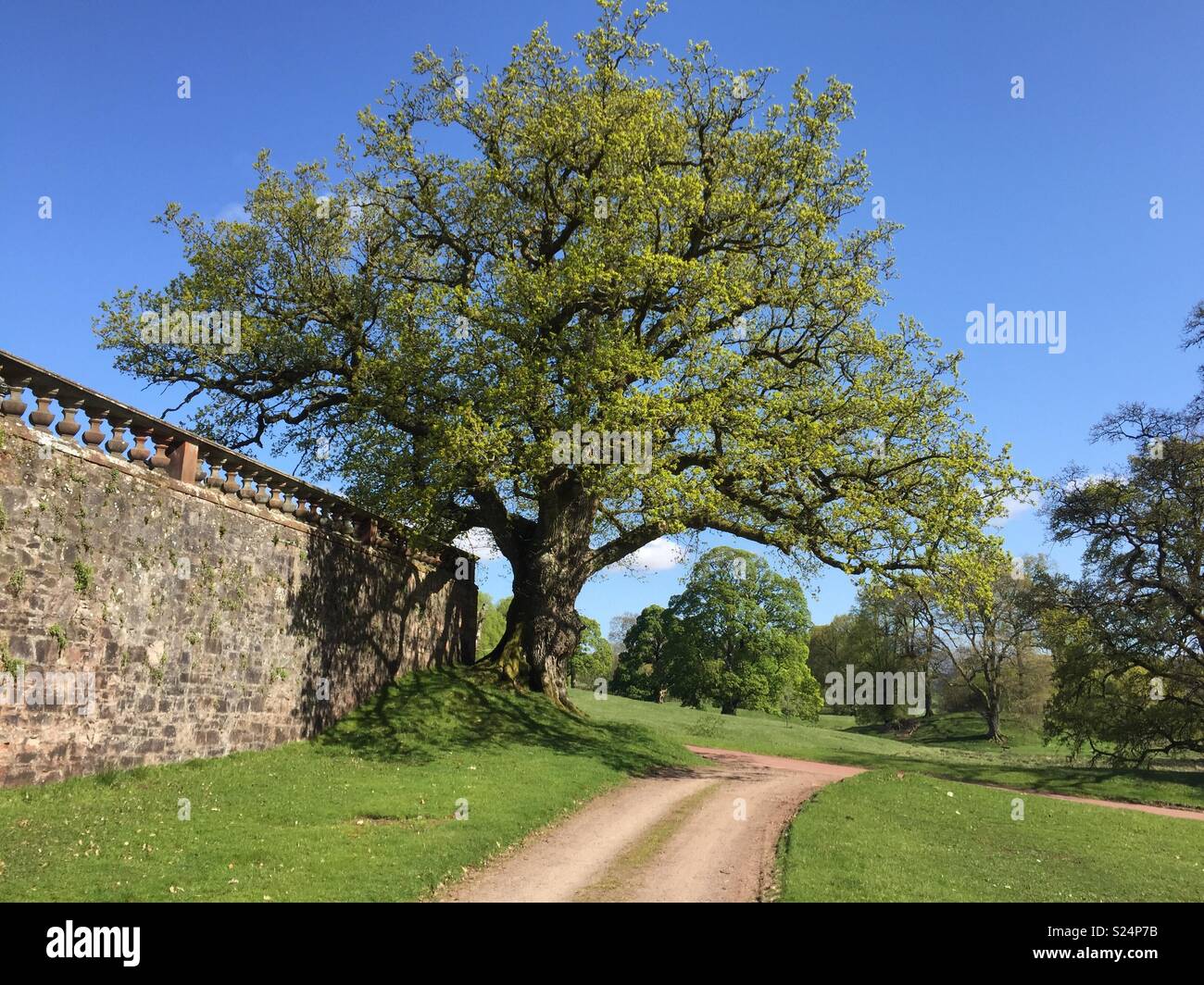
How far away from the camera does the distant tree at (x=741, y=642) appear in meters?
54.6

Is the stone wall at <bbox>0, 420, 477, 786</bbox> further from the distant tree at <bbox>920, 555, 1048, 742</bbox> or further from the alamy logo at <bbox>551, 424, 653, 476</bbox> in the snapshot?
the distant tree at <bbox>920, 555, 1048, 742</bbox>

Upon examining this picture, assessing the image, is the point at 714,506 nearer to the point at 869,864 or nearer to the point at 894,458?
the point at 894,458

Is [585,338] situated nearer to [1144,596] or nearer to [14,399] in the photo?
[14,399]

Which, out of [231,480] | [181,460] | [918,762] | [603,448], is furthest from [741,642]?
[181,460]

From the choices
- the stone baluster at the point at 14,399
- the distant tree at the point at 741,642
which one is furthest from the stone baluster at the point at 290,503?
the distant tree at the point at 741,642

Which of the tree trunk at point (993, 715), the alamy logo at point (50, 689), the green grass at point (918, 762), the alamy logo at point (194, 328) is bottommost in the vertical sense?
the tree trunk at point (993, 715)

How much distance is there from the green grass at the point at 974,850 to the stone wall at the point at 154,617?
11.1 m

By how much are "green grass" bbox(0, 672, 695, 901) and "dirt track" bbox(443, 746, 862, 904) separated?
67 cm

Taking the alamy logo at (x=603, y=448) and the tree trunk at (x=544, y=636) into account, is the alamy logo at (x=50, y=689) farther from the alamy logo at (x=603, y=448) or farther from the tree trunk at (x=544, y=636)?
the tree trunk at (x=544, y=636)

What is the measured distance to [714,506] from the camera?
19906 millimetres

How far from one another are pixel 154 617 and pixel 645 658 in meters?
56.8
